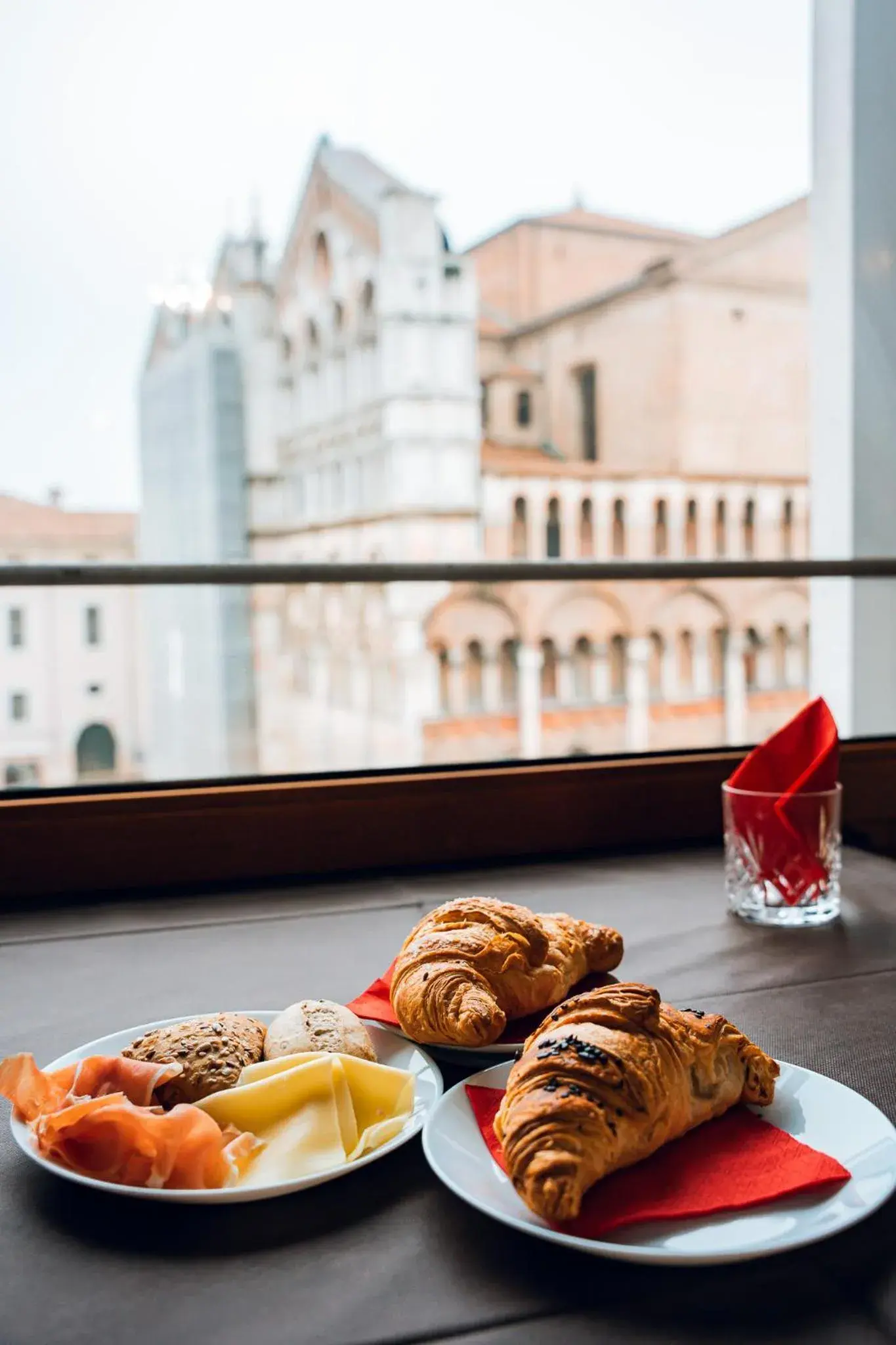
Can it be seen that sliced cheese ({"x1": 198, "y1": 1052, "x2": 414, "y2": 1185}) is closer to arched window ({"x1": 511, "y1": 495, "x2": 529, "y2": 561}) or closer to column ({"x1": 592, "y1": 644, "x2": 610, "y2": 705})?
arched window ({"x1": 511, "y1": 495, "x2": 529, "y2": 561})

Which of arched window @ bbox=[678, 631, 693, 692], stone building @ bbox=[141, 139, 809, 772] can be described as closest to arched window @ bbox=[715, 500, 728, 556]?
stone building @ bbox=[141, 139, 809, 772]

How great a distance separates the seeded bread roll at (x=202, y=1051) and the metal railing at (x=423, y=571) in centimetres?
54

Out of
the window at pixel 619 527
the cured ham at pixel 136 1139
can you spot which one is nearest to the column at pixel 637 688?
the window at pixel 619 527

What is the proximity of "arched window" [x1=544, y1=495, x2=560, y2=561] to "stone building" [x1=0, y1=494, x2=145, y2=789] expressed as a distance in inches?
278

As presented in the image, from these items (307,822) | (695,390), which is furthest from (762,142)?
(307,822)

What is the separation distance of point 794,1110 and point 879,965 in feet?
0.92

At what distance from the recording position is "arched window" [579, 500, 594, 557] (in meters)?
19.4

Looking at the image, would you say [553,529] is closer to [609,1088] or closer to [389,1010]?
[389,1010]

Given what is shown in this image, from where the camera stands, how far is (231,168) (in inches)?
612

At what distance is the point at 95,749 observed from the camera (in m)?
19.1

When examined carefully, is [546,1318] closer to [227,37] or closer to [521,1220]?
[521,1220]

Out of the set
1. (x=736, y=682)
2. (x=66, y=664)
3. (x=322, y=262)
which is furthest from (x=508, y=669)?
(x=322, y=262)

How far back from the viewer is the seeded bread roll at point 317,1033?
0.45 metres

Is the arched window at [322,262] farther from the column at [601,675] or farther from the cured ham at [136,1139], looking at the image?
the cured ham at [136,1139]
